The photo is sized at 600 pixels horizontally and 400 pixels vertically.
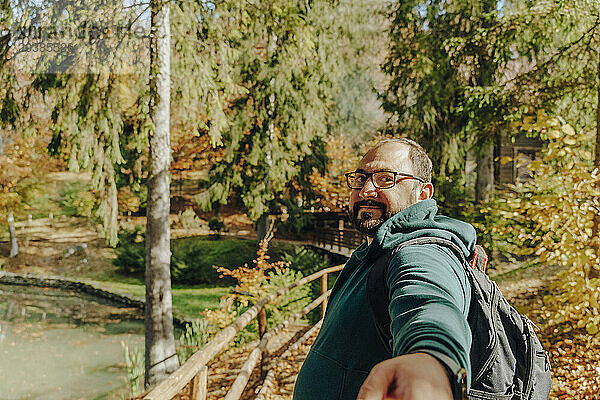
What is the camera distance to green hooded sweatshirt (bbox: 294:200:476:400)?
2.97 ft

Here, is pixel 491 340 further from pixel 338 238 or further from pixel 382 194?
pixel 338 238

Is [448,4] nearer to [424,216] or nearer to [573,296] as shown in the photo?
[573,296]

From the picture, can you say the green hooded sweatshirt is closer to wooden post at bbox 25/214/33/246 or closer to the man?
the man

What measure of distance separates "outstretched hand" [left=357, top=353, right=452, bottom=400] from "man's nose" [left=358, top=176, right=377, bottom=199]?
810mm

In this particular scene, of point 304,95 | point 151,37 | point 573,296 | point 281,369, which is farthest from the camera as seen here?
point 304,95

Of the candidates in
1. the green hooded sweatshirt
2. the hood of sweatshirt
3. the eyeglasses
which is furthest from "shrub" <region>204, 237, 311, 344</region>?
the hood of sweatshirt

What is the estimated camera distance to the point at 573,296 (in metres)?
4.92

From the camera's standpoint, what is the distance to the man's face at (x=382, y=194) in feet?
5.07

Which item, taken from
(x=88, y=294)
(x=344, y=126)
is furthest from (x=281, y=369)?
(x=344, y=126)

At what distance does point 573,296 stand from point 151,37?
648 centimetres

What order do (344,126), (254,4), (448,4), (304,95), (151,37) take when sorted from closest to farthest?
1. (151,37)
2. (254,4)
3. (448,4)
4. (304,95)
5. (344,126)

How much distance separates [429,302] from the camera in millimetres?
1006

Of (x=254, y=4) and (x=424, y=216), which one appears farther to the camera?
(x=254, y=4)

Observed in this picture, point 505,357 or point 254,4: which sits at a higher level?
point 254,4
